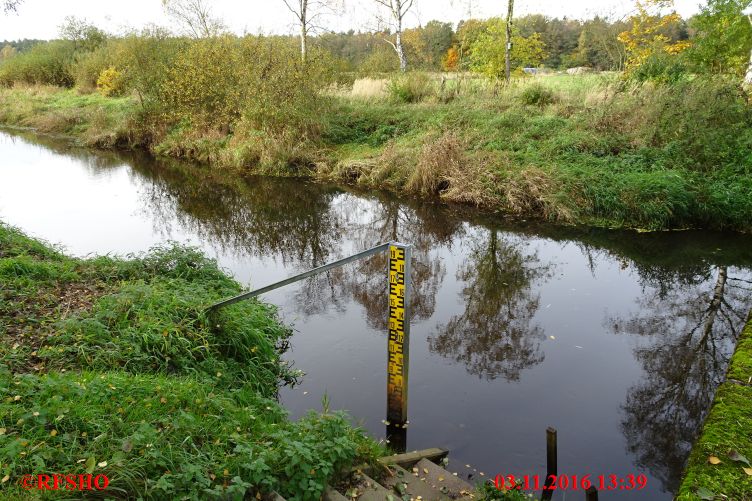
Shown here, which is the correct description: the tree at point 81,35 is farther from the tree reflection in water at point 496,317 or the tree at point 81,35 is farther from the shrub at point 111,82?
the tree reflection in water at point 496,317

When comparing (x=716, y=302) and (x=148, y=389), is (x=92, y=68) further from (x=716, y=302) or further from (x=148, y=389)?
(x=716, y=302)

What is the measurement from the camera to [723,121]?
11.6 m

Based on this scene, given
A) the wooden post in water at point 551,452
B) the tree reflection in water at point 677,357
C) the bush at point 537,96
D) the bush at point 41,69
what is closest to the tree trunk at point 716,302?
the tree reflection in water at point 677,357

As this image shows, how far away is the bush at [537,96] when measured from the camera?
17047 millimetres

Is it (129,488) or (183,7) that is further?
(183,7)

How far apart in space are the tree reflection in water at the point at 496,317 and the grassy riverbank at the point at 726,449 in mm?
2182

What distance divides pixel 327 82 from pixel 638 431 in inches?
627

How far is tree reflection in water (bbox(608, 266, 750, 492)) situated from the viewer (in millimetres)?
4910

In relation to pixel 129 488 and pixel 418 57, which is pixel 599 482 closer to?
pixel 129 488

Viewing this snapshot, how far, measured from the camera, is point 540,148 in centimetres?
1384

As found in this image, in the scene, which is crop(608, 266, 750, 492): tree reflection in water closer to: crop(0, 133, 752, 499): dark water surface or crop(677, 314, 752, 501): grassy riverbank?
crop(0, 133, 752, 499): dark water surface

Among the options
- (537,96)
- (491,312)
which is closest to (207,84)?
(537,96)

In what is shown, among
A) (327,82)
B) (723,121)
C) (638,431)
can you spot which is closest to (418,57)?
(327,82)

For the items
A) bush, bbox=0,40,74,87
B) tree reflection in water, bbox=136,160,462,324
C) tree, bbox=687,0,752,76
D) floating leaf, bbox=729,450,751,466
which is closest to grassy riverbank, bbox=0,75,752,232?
tree reflection in water, bbox=136,160,462,324
